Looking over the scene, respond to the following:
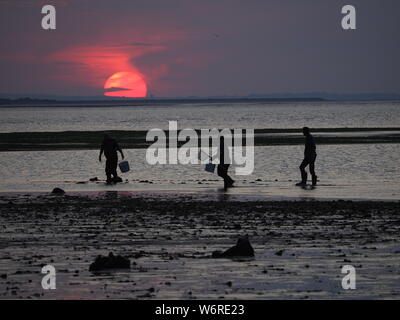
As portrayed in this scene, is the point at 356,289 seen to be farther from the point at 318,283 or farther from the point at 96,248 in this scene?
the point at 96,248

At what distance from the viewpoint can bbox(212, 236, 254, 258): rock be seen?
16.4 metres

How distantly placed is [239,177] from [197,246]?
1777 cm

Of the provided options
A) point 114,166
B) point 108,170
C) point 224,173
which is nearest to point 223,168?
point 224,173

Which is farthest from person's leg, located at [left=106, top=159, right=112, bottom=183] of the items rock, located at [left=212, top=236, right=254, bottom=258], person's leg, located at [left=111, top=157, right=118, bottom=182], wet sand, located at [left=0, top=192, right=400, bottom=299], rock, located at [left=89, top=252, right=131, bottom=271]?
rock, located at [left=89, top=252, right=131, bottom=271]

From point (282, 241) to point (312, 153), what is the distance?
12.3 metres

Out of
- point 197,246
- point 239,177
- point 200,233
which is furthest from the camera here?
point 239,177

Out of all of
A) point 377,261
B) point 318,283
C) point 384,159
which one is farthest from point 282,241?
point 384,159

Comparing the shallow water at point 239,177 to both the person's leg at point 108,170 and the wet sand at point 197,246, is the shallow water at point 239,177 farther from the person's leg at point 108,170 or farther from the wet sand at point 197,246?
the wet sand at point 197,246

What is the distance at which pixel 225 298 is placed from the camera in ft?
43.2

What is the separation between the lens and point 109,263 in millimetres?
15305

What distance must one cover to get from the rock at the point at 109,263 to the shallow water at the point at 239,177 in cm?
1157

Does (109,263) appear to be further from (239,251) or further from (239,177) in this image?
(239,177)

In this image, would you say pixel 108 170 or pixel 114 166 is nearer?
pixel 114 166

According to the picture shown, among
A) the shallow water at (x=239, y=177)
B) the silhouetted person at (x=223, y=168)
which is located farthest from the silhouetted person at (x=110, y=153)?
the silhouetted person at (x=223, y=168)
